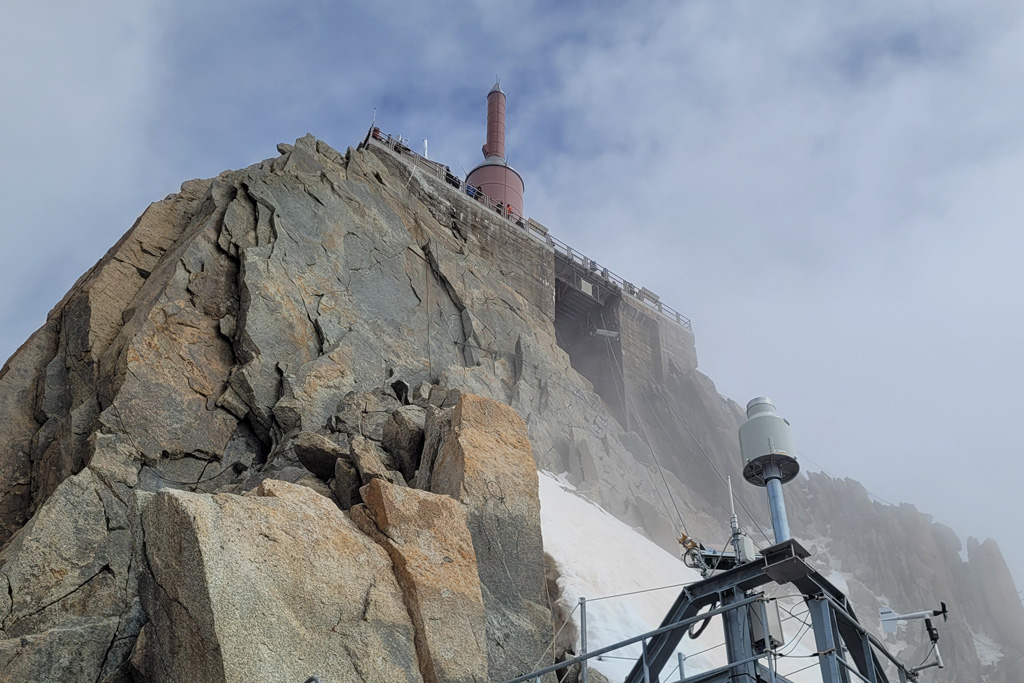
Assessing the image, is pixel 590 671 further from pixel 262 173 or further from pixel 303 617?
pixel 262 173

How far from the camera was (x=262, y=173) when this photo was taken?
25422mm

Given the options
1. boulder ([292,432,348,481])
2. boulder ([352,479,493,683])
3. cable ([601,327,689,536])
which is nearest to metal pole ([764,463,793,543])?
boulder ([352,479,493,683])

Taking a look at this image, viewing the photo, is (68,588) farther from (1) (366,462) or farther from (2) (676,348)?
(2) (676,348)

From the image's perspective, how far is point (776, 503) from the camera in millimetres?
11453

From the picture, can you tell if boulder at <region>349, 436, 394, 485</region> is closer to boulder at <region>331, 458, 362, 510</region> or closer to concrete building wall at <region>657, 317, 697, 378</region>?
boulder at <region>331, 458, 362, 510</region>

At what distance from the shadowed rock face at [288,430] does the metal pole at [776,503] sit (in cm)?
416

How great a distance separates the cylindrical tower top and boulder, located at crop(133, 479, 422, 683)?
44.7 m

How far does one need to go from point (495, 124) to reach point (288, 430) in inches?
1623

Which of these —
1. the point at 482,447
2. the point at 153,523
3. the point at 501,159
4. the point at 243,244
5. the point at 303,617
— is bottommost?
the point at 303,617

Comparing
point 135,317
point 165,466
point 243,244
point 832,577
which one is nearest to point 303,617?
point 165,466

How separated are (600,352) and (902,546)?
17.6m

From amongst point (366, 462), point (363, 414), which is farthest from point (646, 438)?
point (366, 462)

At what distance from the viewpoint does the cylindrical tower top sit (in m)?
54.7

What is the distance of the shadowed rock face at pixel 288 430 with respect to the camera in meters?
10.7
